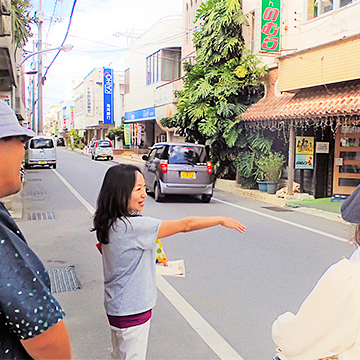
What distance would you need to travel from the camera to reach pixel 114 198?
249cm

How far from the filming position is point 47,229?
8531mm

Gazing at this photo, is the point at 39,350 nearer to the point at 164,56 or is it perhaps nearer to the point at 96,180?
the point at 96,180

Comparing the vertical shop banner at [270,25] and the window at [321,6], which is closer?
the window at [321,6]

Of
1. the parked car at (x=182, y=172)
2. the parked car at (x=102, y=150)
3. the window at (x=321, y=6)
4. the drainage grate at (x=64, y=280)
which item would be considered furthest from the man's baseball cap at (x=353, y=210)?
the parked car at (x=102, y=150)

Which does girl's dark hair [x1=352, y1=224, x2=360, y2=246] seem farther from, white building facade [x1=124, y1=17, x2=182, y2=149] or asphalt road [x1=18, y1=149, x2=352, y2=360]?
white building facade [x1=124, y1=17, x2=182, y2=149]

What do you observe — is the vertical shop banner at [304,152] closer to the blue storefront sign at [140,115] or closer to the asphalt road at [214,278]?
the asphalt road at [214,278]

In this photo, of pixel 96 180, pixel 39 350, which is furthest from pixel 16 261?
pixel 96 180

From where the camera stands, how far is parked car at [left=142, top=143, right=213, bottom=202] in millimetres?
12086

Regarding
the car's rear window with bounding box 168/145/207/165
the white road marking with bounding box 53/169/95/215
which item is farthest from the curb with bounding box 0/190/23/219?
the car's rear window with bounding box 168/145/207/165

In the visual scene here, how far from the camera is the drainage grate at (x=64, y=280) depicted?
5.11 metres

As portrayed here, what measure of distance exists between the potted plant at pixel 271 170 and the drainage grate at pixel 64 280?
9.39 m

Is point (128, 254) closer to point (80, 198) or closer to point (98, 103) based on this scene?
point (80, 198)

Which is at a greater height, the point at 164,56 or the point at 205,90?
the point at 164,56

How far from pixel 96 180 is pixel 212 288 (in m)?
14.1
